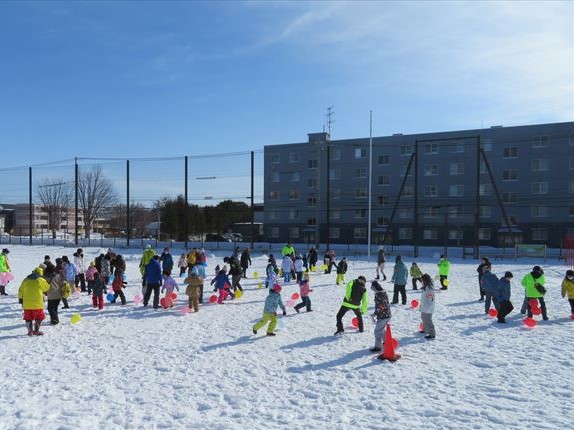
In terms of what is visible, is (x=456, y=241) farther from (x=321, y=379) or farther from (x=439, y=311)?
(x=321, y=379)

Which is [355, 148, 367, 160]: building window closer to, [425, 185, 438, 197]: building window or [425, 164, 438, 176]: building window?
[425, 164, 438, 176]: building window

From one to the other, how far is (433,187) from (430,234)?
215 inches

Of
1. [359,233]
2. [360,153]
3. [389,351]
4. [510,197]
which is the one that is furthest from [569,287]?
[360,153]

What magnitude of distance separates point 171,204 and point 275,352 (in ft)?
213

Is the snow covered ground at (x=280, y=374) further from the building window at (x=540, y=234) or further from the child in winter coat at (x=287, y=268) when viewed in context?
the building window at (x=540, y=234)

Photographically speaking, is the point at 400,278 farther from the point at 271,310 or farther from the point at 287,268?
the point at 287,268

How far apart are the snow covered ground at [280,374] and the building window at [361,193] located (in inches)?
1694

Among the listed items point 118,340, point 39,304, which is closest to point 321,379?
point 118,340

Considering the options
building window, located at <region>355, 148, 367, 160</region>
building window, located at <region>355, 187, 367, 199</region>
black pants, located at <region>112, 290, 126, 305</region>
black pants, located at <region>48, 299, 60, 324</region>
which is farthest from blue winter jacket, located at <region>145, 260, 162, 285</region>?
building window, located at <region>355, 148, 367, 160</region>

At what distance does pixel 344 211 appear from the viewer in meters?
57.6

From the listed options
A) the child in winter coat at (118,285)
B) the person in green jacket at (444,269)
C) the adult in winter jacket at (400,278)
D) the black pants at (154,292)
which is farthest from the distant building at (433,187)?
the black pants at (154,292)

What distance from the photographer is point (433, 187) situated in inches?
2094

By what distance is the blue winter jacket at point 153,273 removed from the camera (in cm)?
1405

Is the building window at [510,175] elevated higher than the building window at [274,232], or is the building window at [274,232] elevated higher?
the building window at [510,175]
